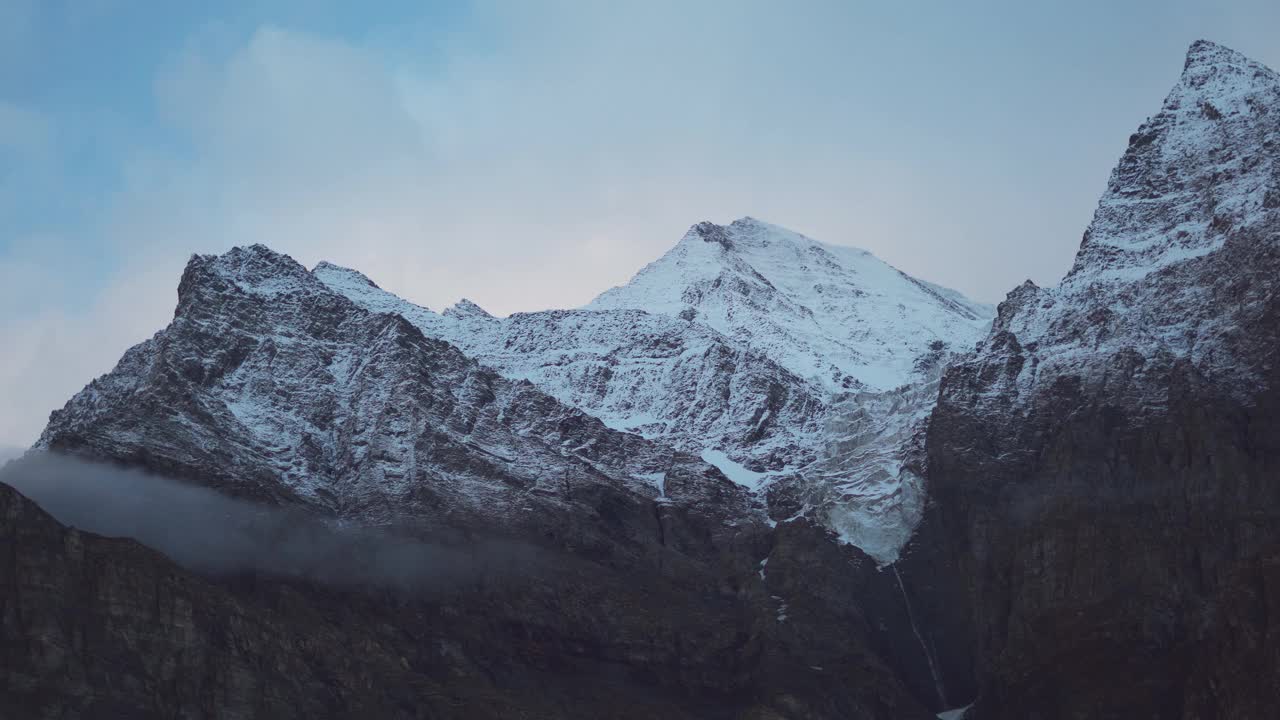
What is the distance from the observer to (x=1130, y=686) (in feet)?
625

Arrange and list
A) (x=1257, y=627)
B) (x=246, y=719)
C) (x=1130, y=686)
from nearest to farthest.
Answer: (x=1257, y=627) < (x=246, y=719) < (x=1130, y=686)

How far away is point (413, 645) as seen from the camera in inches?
7805

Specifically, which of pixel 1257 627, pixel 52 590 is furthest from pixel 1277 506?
pixel 52 590

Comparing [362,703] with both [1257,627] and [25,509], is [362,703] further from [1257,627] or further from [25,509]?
[1257,627]

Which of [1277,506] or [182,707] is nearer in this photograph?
[182,707]

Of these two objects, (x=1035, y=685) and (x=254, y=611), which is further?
(x=1035, y=685)

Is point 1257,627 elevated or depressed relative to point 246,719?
elevated

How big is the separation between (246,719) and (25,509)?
24.6 metres

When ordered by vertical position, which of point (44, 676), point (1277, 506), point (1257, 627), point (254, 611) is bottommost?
point (44, 676)

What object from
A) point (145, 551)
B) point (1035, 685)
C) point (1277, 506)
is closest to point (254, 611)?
point (145, 551)

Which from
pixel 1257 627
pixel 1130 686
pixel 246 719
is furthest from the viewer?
pixel 1130 686

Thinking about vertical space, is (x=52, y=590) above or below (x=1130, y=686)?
below

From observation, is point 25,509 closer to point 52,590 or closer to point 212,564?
point 52,590

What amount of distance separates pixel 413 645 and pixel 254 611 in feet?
61.2
